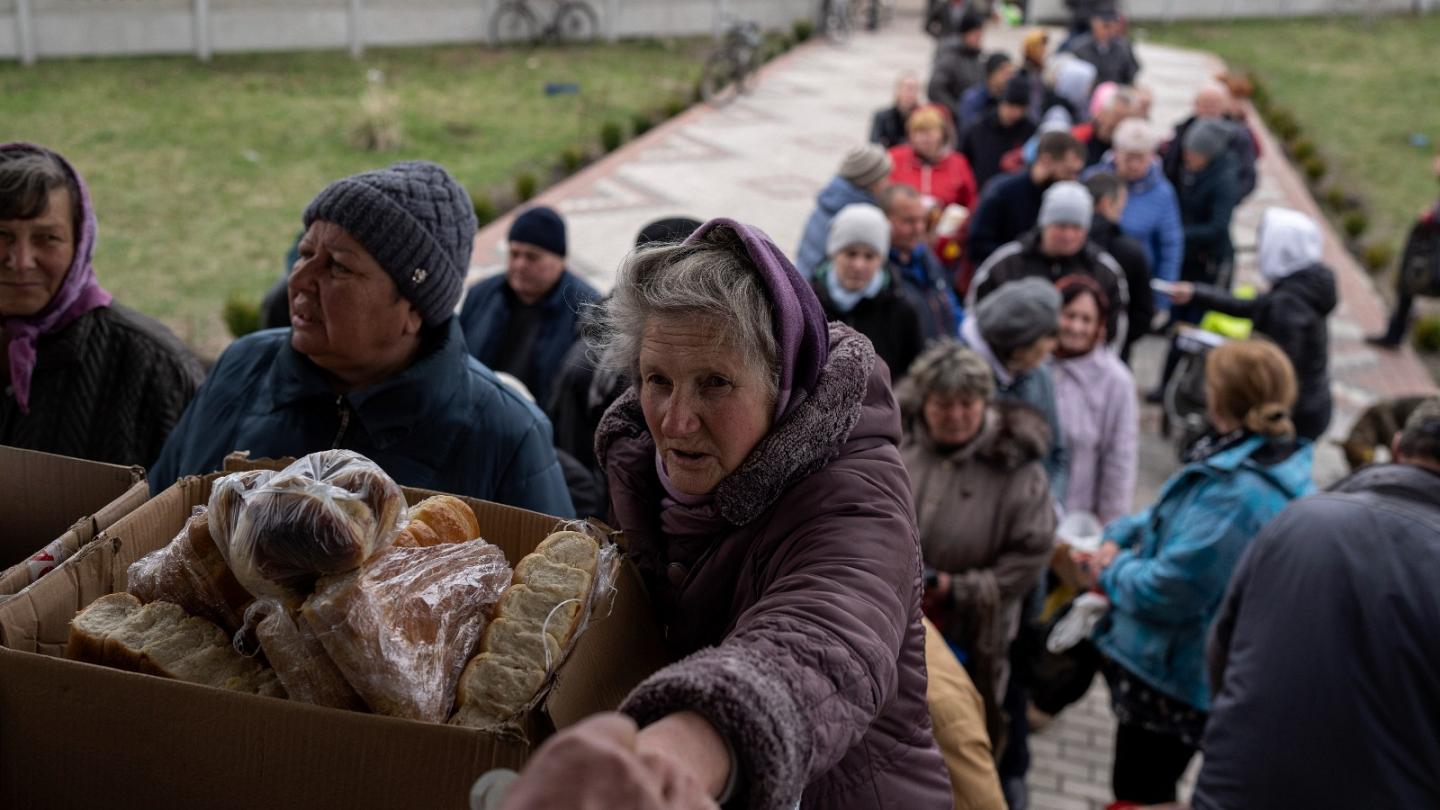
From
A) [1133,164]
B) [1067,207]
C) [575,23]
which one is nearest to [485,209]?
[1133,164]

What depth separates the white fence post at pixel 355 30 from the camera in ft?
74.8

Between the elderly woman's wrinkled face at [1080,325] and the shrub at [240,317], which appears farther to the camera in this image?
the shrub at [240,317]

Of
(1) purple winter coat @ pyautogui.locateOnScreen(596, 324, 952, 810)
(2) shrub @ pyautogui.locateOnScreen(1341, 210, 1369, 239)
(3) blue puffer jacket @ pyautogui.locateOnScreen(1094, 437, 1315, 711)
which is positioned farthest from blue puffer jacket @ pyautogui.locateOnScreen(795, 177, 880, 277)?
(2) shrub @ pyautogui.locateOnScreen(1341, 210, 1369, 239)

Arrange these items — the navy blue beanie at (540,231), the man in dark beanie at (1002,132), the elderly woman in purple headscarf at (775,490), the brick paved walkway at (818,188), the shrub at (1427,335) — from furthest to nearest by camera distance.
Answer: the shrub at (1427,335) → the man in dark beanie at (1002,132) → the brick paved walkway at (818,188) → the navy blue beanie at (540,231) → the elderly woman in purple headscarf at (775,490)

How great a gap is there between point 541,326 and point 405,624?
13.5ft

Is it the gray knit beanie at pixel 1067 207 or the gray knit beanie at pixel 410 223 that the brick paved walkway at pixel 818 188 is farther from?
the gray knit beanie at pixel 410 223

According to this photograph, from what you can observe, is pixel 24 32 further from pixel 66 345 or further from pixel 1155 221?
pixel 66 345

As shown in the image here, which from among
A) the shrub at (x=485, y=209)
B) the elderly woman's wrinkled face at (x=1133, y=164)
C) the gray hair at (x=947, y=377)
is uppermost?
the elderly woman's wrinkled face at (x=1133, y=164)

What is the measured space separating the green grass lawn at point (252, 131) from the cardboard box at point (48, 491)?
786 centimetres

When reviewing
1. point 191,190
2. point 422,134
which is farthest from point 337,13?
point 191,190

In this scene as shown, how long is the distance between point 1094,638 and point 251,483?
3.77 metres

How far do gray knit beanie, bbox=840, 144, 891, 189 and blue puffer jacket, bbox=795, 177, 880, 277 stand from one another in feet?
0.13

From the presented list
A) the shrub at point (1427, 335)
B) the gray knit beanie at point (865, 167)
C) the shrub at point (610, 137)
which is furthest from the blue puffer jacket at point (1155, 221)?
the shrub at point (610, 137)

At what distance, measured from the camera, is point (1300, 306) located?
7270 millimetres
